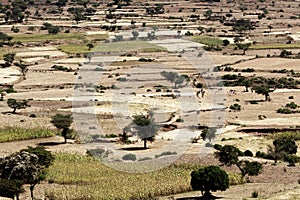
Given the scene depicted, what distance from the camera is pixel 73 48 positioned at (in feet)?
446

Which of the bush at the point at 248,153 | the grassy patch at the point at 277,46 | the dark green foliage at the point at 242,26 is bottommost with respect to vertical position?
the bush at the point at 248,153

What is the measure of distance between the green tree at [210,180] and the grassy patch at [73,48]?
94.1 metres

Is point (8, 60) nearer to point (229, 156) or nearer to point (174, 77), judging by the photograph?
point (174, 77)

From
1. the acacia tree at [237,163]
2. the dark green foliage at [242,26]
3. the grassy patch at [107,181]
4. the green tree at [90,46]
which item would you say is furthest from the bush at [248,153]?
the dark green foliage at [242,26]

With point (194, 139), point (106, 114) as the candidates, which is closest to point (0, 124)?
point (106, 114)

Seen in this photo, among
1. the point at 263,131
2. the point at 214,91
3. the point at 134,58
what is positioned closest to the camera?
the point at 263,131

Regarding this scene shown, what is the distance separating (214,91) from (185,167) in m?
43.5

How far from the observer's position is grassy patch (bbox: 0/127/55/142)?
58.8m

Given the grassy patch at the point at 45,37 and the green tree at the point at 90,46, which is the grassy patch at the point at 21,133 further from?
the grassy patch at the point at 45,37

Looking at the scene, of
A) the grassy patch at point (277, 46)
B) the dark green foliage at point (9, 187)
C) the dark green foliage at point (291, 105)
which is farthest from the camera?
the grassy patch at point (277, 46)

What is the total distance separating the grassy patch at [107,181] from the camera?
38531mm

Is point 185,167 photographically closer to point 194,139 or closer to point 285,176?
point 285,176

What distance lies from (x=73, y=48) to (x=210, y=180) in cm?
10209

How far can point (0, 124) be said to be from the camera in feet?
208
